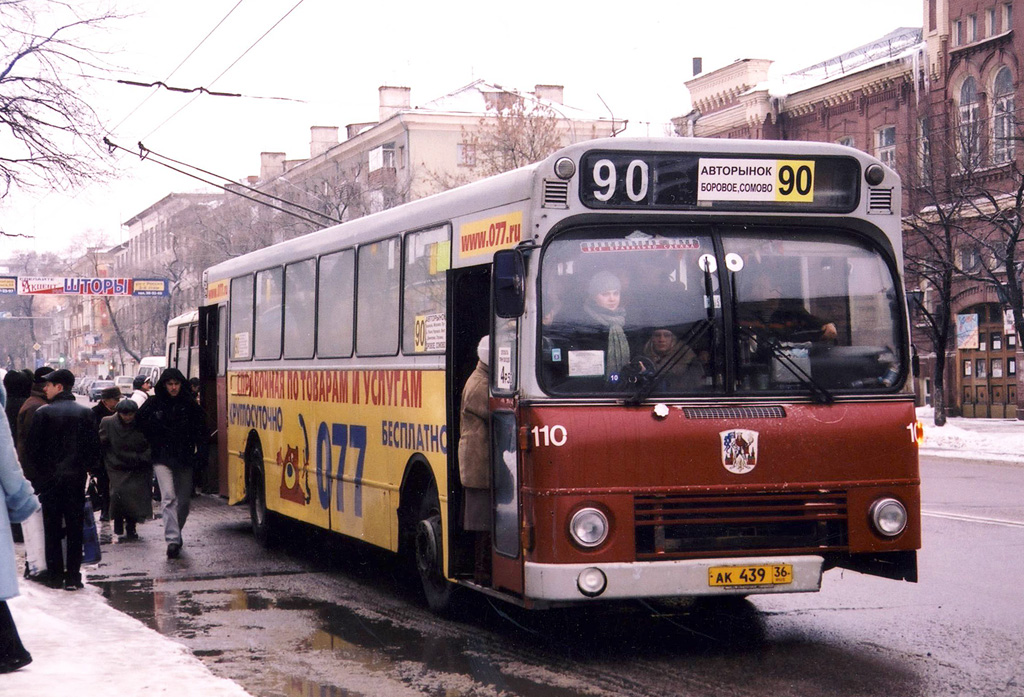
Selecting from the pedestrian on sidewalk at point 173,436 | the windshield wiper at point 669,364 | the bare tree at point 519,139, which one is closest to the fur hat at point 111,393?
the pedestrian on sidewalk at point 173,436

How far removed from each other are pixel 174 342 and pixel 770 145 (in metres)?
22.4

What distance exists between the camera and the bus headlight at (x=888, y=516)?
26.9 feet

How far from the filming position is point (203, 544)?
15.0 metres

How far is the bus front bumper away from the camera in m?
7.82

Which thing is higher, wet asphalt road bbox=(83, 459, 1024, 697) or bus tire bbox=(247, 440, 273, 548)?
bus tire bbox=(247, 440, 273, 548)

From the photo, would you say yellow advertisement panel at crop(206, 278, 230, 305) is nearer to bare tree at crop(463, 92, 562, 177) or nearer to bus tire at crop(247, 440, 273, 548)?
bus tire at crop(247, 440, 273, 548)

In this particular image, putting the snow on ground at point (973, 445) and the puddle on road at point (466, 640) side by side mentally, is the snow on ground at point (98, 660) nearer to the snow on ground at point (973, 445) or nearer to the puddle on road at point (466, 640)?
the puddle on road at point (466, 640)

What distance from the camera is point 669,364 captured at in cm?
805

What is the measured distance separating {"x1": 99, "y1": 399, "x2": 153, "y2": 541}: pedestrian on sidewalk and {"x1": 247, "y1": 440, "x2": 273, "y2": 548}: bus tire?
1.08m

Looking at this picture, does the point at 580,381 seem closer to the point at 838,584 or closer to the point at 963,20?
the point at 838,584

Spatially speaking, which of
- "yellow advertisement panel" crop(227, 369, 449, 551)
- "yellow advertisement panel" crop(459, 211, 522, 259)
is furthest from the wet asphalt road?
"yellow advertisement panel" crop(459, 211, 522, 259)

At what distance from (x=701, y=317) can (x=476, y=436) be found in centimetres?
162

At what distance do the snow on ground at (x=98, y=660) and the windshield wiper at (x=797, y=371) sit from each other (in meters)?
3.38

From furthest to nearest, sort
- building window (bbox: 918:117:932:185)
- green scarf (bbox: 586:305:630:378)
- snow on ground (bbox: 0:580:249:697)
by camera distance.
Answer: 1. building window (bbox: 918:117:932:185)
2. green scarf (bbox: 586:305:630:378)
3. snow on ground (bbox: 0:580:249:697)
